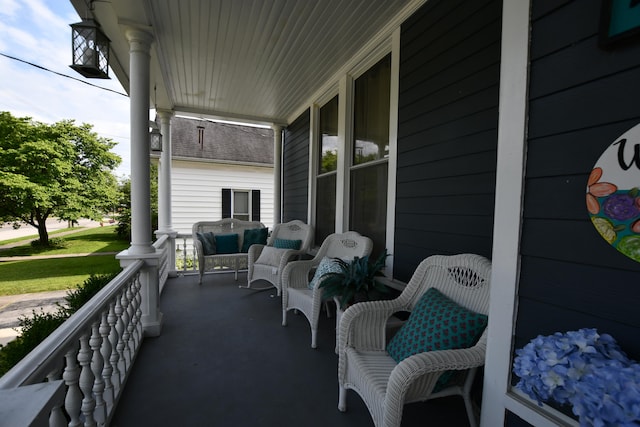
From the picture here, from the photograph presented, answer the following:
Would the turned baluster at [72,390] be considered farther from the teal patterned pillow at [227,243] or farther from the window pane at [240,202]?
the window pane at [240,202]

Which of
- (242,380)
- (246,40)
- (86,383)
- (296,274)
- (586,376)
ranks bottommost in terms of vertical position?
(242,380)

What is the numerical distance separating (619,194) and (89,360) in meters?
2.25

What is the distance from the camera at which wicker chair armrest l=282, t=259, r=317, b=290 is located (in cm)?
304

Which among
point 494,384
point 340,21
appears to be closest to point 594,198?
point 494,384

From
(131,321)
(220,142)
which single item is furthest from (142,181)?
(220,142)

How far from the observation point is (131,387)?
6.49 feet

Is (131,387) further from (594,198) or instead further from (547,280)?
(594,198)

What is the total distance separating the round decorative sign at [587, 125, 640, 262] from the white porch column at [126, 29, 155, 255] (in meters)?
3.09

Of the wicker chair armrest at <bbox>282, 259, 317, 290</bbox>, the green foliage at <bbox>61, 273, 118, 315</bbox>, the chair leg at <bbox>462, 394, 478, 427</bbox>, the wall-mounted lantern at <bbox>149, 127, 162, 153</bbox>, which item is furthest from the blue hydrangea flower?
the wall-mounted lantern at <bbox>149, 127, 162, 153</bbox>

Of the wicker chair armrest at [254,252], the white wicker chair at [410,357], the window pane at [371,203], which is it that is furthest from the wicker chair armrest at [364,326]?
the wicker chair armrest at [254,252]

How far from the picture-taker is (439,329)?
1.44 m

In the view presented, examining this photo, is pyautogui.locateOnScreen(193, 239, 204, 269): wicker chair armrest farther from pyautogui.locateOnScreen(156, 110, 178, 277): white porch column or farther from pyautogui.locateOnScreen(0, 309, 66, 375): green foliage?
pyautogui.locateOnScreen(0, 309, 66, 375): green foliage

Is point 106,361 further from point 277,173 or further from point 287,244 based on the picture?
point 277,173

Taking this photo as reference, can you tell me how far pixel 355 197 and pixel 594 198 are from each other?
2.54 metres
